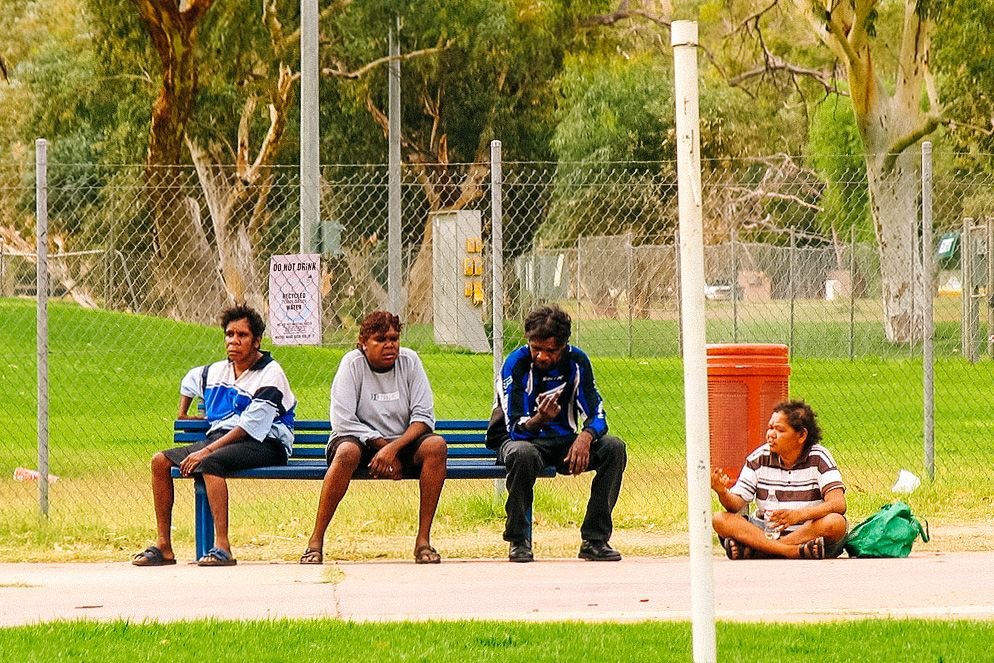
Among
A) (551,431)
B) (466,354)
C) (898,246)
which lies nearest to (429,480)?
(551,431)

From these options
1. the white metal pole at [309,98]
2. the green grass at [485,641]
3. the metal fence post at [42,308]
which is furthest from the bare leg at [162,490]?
the white metal pole at [309,98]

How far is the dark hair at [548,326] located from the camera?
8859 millimetres

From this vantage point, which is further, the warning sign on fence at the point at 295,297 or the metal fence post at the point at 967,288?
the metal fence post at the point at 967,288

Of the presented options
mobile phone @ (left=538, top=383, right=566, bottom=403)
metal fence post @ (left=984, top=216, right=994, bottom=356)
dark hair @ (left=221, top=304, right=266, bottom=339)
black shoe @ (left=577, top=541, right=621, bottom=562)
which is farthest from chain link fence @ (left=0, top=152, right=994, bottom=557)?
Result: dark hair @ (left=221, top=304, right=266, bottom=339)

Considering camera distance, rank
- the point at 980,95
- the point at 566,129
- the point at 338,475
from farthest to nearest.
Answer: the point at 566,129
the point at 980,95
the point at 338,475

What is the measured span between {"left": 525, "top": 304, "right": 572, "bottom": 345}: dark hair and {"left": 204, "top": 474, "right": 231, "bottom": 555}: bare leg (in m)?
1.69

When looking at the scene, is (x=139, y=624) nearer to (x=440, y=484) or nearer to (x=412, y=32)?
(x=440, y=484)

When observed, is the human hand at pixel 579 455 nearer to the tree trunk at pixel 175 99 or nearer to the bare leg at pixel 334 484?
the bare leg at pixel 334 484

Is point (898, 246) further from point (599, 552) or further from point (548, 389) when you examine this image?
point (599, 552)

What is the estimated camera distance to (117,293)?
83.9 feet

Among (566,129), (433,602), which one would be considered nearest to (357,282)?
(433,602)

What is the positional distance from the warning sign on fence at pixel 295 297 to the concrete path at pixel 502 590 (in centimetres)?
187

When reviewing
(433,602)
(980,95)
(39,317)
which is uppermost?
(980,95)

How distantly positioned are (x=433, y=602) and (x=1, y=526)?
11.4 ft
